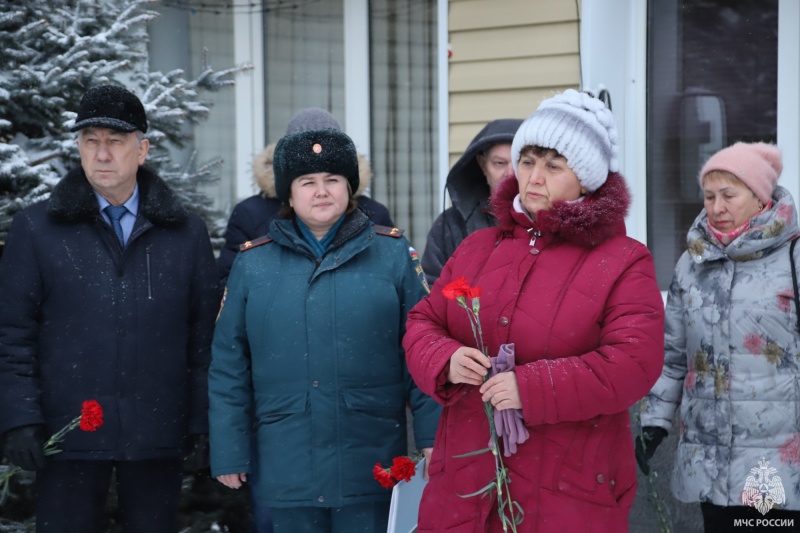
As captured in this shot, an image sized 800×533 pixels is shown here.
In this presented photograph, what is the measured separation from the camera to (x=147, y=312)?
3.12 m

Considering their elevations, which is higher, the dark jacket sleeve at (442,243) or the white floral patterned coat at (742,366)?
the dark jacket sleeve at (442,243)

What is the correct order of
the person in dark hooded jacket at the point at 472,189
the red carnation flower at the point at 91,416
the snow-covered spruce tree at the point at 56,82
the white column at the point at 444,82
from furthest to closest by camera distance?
the white column at the point at 444,82
the snow-covered spruce tree at the point at 56,82
the person in dark hooded jacket at the point at 472,189
the red carnation flower at the point at 91,416

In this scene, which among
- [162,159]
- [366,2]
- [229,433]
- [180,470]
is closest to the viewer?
[229,433]

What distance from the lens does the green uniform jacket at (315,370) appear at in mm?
2904

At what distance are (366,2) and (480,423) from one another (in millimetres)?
3908

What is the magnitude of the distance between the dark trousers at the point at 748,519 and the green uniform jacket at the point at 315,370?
1.06 m

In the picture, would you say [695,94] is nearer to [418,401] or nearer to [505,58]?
[505,58]

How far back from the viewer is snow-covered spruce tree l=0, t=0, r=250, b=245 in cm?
408

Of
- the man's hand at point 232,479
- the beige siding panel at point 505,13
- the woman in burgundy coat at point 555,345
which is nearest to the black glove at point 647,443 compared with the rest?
the woman in burgundy coat at point 555,345

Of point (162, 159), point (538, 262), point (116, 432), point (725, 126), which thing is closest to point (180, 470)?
point (116, 432)

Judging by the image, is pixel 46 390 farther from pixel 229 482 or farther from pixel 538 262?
pixel 538 262

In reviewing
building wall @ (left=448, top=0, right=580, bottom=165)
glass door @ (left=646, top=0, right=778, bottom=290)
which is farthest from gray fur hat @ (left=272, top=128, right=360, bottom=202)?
glass door @ (left=646, top=0, right=778, bottom=290)

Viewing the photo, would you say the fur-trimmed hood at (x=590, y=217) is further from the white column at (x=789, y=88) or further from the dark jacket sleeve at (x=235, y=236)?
the white column at (x=789, y=88)

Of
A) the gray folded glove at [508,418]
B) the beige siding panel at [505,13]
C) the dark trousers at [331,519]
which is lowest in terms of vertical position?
the dark trousers at [331,519]
